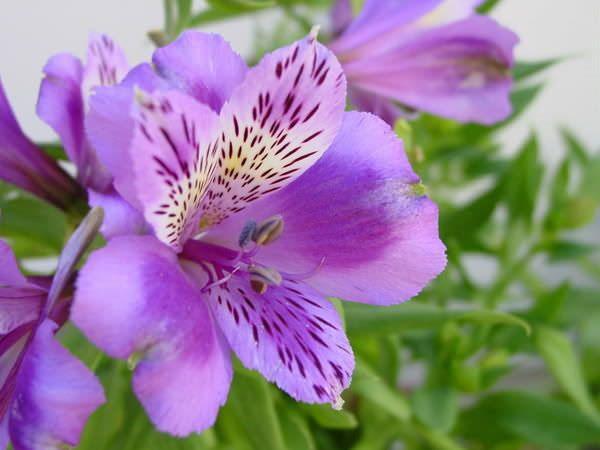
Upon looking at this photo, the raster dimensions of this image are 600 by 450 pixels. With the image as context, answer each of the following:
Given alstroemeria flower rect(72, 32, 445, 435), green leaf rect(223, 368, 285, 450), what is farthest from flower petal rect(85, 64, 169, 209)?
green leaf rect(223, 368, 285, 450)

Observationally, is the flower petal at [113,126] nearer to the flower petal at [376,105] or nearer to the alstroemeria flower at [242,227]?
the alstroemeria flower at [242,227]

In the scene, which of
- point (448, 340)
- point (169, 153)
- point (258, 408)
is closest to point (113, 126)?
point (169, 153)

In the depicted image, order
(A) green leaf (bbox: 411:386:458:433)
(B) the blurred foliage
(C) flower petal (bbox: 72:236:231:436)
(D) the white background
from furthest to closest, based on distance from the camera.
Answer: (D) the white background
(A) green leaf (bbox: 411:386:458:433)
(B) the blurred foliage
(C) flower petal (bbox: 72:236:231:436)

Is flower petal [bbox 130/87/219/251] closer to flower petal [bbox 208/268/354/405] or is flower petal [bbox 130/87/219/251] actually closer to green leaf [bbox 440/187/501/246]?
flower petal [bbox 208/268/354/405]

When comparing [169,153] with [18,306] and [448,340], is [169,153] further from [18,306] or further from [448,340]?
[448,340]

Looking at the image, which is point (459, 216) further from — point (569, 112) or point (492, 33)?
point (569, 112)

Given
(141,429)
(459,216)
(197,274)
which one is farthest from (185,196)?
(459,216)
